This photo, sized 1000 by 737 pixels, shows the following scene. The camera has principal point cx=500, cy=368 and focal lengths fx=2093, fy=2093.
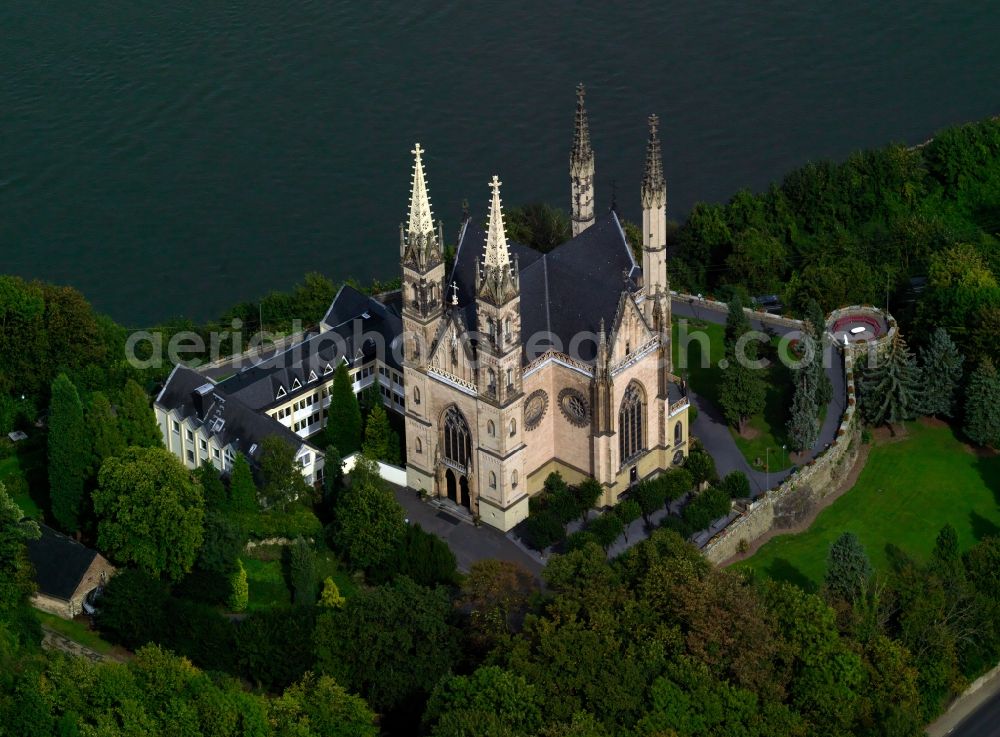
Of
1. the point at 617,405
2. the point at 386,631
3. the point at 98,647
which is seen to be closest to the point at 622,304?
the point at 617,405

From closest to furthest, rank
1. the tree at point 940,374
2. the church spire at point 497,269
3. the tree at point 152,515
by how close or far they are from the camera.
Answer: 1. the church spire at point 497,269
2. the tree at point 152,515
3. the tree at point 940,374

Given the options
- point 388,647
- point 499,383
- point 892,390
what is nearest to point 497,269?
point 499,383

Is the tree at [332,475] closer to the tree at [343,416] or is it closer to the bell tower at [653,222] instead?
the tree at [343,416]

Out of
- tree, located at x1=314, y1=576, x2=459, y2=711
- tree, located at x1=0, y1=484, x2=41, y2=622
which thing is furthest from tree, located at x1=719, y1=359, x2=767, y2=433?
tree, located at x1=0, y1=484, x2=41, y2=622

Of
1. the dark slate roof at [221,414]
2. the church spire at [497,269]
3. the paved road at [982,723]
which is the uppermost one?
the church spire at [497,269]

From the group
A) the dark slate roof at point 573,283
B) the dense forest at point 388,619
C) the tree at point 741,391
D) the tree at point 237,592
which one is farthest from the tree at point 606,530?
the tree at point 237,592

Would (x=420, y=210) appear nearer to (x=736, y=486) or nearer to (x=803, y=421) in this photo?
(x=736, y=486)
